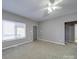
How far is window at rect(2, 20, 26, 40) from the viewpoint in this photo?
4.11 meters

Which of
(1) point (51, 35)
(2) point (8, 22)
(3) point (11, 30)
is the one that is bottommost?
(1) point (51, 35)

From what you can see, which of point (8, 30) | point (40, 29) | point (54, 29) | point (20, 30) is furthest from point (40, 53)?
point (40, 29)

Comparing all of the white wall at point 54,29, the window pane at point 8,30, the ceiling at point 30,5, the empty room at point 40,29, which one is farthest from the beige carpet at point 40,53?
the ceiling at point 30,5

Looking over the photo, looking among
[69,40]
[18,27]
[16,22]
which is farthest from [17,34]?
[69,40]

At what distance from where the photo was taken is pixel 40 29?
816cm

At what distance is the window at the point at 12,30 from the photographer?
4113 mm

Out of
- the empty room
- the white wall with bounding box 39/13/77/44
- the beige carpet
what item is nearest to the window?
the empty room

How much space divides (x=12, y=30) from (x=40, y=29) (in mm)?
4023

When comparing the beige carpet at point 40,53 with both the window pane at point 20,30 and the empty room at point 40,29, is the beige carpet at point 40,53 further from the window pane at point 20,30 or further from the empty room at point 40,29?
the window pane at point 20,30

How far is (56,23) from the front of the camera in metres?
6.12

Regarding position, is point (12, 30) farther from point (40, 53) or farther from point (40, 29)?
point (40, 29)

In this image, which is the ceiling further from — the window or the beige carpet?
the beige carpet

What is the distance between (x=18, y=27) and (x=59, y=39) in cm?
344

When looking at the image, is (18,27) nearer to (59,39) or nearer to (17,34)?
(17,34)
